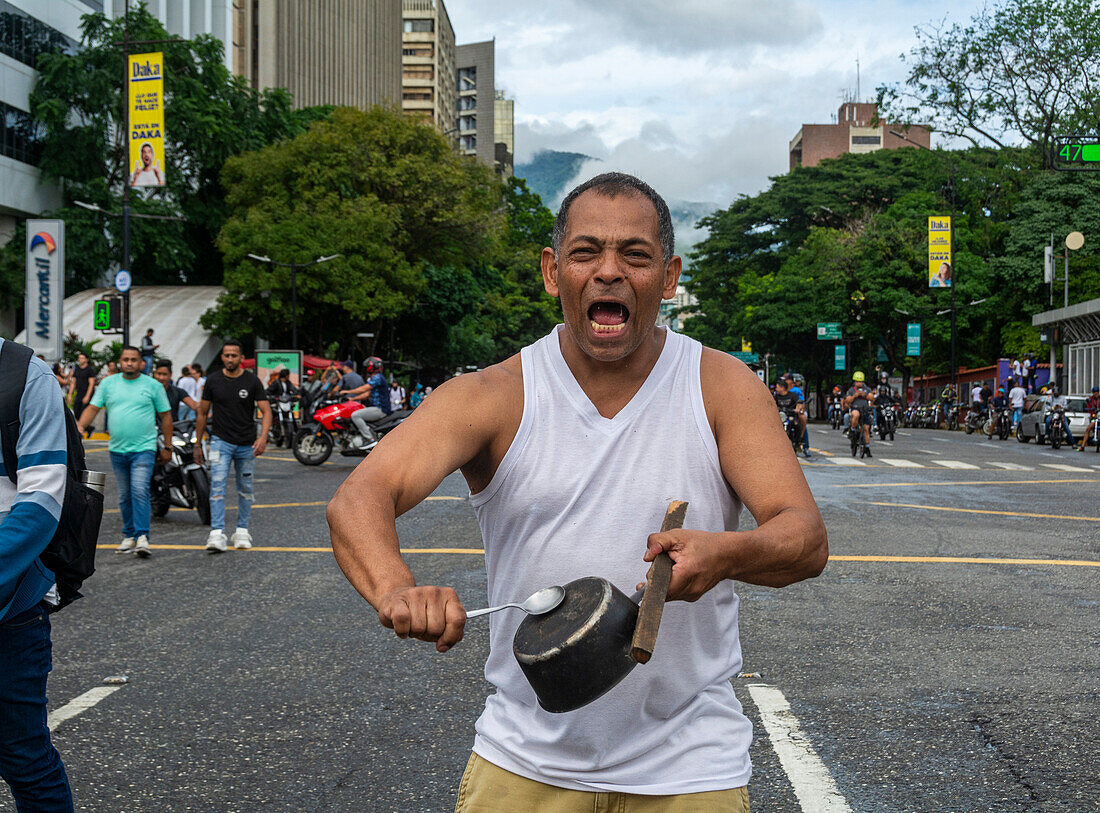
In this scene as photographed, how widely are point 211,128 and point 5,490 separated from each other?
157 ft

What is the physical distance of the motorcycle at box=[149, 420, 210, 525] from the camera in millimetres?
12281

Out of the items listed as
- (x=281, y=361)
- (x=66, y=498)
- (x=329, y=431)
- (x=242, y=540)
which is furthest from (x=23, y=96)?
(x=66, y=498)

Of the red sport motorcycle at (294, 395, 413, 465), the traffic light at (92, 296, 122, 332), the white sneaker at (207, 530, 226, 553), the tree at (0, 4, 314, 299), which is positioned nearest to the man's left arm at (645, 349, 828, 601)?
the white sneaker at (207, 530, 226, 553)

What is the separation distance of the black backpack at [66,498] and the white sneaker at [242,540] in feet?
22.5

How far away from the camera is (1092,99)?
46.0 meters

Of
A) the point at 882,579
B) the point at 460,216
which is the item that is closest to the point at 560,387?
the point at 882,579

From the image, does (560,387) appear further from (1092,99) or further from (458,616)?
(1092,99)

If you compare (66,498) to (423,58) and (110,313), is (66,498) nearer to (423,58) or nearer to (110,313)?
(110,313)

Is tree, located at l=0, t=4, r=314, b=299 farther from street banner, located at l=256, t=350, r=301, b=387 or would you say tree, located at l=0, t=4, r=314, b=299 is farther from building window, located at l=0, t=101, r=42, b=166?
street banner, located at l=256, t=350, r=301, b=387

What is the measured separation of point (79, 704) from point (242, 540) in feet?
16.7

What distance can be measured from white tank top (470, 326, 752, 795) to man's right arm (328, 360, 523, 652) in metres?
0.06

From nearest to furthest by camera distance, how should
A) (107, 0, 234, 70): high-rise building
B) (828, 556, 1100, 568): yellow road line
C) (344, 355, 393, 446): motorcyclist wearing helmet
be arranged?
(828, 556, 1100, 568): yellow road line → (344, 355, 393, 446): motorcyclist wearing helmet → (107, 0, 234, 70): high-rise building

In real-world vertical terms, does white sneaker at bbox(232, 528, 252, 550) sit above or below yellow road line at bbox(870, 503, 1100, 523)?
above

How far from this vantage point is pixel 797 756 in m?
4.61
